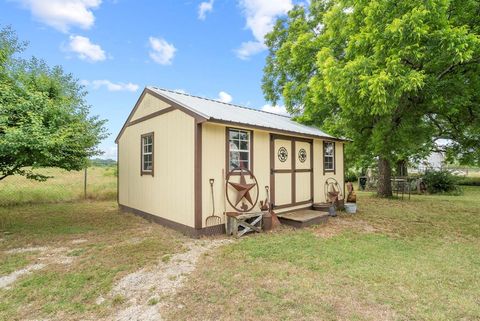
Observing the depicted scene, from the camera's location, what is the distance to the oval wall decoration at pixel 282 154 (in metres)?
6.97

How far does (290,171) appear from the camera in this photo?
23.8 feet

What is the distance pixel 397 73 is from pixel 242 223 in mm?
4801

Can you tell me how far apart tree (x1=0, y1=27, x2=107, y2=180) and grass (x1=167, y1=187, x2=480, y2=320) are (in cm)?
409

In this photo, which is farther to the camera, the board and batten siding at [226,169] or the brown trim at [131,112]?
the brown trim at [131,112]

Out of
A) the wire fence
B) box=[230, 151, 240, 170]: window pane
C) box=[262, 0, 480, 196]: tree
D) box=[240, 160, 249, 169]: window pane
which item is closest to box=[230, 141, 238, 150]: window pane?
box=[230, 151, 240, 170]: window pane

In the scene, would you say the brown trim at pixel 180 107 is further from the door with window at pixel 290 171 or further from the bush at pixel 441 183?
the bush at pixel 441 183

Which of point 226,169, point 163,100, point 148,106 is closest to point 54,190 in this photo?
point 148,106

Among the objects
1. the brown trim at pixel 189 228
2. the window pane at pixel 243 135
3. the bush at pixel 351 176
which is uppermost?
the window pane at pixel 243 135

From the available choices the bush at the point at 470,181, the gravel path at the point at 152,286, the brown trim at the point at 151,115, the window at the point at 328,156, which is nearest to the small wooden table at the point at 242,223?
the gravel path at the point at 152,286

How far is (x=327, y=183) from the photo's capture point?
28.3 ft

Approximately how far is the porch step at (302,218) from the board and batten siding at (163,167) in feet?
7.99

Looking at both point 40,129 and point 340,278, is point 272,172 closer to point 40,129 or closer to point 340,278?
point 340,278

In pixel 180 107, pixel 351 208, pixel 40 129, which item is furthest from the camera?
pixel 351 208

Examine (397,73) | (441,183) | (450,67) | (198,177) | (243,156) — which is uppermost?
(450,67)
